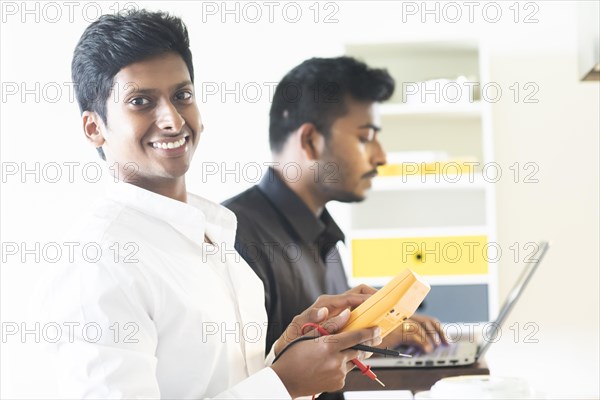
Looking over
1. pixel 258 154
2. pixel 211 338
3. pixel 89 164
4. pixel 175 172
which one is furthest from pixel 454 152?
pixel 211 338

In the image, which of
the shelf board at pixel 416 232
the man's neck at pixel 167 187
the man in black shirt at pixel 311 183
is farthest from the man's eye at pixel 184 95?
the shelf board at pixel 416 232

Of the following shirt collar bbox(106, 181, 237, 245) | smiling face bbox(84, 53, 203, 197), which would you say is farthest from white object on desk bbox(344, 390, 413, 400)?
smiling face bbox(84, 53, 203, 197)

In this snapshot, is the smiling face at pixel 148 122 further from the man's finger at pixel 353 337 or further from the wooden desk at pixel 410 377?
the wooden desk at pixel 410 377

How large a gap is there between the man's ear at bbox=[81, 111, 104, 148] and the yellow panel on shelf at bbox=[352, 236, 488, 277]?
5.28 feet

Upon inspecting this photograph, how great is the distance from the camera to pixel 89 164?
11.0ft

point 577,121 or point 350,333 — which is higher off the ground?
point 577,121

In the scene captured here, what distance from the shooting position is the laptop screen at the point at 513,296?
1949mm

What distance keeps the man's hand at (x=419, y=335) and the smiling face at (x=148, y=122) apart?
761mm

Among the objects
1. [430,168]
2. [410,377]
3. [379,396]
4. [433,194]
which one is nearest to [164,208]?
[379,396]

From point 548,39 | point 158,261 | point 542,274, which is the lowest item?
point 542,274

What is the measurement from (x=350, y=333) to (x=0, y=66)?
2671mm

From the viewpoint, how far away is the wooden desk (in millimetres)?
1777

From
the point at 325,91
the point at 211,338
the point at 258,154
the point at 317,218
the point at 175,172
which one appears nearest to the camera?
the point at 211,338

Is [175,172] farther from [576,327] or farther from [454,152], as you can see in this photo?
[576,327]
